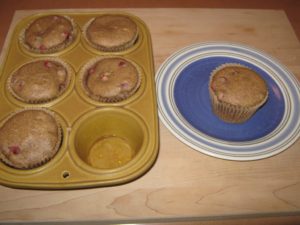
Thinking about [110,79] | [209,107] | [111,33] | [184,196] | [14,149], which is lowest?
[184,196]

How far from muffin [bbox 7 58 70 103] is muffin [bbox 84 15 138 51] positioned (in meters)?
0.18

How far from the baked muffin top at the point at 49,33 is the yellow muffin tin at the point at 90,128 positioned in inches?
1.5

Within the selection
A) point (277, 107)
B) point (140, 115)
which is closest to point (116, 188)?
point (140, 115)

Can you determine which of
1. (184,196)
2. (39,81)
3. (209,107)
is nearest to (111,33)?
(39,81)

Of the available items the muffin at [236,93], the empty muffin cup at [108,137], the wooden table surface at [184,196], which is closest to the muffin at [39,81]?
the empty muffin cup at [108,137]

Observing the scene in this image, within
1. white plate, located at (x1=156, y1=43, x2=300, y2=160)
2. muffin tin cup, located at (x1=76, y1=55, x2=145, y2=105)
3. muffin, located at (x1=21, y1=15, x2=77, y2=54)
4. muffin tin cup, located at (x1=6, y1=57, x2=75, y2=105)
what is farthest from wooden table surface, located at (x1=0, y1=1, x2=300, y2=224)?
muffin, located at (x1=21, y1=15, x2=77, y2=54)

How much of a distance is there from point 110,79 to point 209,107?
0.42m

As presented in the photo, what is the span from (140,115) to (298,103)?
633 millimetres

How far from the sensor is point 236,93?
109 centimetres

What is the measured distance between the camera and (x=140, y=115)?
3.29ft

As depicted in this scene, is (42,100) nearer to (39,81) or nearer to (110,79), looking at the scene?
(39,81)

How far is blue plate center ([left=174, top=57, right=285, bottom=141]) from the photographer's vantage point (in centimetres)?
110

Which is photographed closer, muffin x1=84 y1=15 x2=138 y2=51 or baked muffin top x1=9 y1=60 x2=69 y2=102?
baked muffin top x1=9 y1=60 x2=69 y2=102

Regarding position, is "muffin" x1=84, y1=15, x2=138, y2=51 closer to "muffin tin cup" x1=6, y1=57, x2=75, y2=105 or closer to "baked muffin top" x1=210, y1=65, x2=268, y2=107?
"muffin tin cup" x1=6, y1=57, x2=75, y2=105
